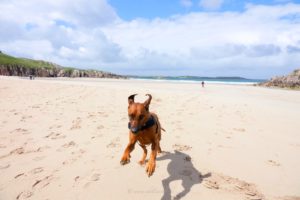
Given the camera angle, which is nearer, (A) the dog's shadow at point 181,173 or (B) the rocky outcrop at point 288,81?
(A) the dog's shadow at point 181,173

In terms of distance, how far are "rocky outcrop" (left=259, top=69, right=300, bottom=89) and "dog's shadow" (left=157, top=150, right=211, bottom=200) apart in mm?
41211

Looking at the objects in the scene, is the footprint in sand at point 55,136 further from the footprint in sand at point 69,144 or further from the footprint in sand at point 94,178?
the footprint in sand at point 94,178

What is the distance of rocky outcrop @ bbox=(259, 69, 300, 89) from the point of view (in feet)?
140

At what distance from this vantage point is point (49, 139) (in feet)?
22.3

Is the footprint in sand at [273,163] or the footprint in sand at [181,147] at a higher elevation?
the footprint in sand at [181,147]

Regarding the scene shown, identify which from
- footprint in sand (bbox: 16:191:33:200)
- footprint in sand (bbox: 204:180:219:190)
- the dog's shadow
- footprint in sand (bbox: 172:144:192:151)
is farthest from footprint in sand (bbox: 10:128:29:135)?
footprint in sand (bbox: 204:180:219:190)

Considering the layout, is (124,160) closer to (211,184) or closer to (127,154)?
(127,154)

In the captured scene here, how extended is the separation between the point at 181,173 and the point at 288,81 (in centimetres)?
4587

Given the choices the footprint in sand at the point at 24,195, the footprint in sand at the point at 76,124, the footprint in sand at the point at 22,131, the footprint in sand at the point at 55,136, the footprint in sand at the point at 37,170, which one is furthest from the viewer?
the footprint in sand at the point at 76,124

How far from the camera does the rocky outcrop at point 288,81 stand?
140 ft

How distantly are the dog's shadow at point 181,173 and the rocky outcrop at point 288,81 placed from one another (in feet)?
135

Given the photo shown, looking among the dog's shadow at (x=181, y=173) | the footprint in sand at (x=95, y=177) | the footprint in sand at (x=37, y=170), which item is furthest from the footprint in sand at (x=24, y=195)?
the dog's shadow at (x=181, y=173)

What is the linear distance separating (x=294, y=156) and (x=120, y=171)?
3.90 meters

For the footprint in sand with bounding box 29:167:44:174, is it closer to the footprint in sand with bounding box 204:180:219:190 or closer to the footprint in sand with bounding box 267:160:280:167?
the footprint in sand with bounding box 204:180:219:190
